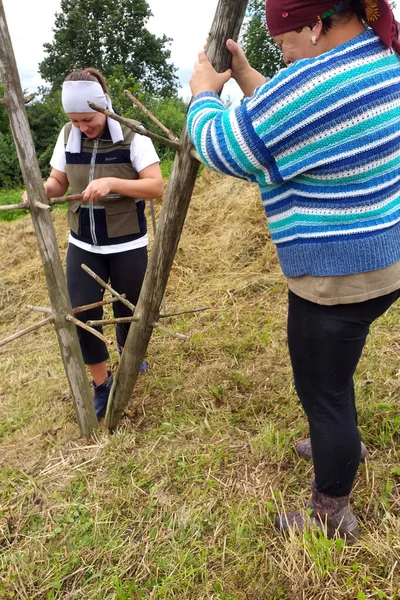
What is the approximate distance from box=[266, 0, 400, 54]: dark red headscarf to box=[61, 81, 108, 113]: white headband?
1.20 meters

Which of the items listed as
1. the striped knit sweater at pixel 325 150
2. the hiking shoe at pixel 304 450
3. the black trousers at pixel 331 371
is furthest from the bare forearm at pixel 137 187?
the hiking shoe at pixel 304 450

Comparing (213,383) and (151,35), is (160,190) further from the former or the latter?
(151,35)

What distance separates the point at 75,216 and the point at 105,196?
0.31 m

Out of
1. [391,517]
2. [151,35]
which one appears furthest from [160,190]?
[151,35]

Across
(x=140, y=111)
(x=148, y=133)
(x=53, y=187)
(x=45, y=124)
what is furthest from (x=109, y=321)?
(x=45, y=124)

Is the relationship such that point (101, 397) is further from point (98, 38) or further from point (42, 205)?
point (98, 38)

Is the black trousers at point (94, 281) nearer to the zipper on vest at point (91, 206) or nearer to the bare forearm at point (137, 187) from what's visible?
the zipper on vest at point (91, 206)

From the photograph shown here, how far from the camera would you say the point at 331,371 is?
1497 millimetres

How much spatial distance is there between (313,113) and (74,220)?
163cm

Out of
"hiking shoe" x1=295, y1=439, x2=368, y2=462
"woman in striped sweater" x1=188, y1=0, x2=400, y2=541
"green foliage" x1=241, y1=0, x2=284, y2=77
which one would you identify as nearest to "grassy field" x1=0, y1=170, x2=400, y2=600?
"hiking shoe" x1=295, y1=439, x2=368, y2=462

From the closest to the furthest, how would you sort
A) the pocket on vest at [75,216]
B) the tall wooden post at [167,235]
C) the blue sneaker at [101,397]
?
the tall wooden post at [167,235] → the pocket on vest at [75,216] → the blue sneaker at [101,397]

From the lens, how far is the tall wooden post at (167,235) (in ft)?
5.30

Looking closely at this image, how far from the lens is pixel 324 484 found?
5.50 ft

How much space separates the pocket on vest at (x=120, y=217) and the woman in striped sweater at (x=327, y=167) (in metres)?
1.04
